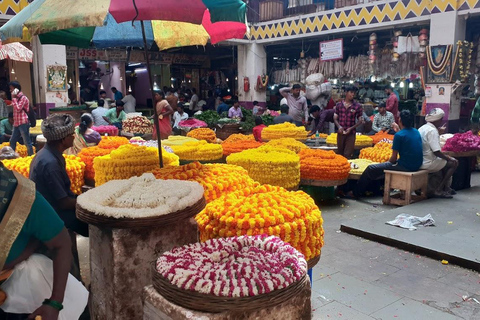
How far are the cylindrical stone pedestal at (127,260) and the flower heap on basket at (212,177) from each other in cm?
76

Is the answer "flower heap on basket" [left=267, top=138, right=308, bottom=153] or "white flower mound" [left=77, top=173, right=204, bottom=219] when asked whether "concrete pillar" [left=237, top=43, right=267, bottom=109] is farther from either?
"white flower mound" [left=77, top=173, right=204, bottom=219]

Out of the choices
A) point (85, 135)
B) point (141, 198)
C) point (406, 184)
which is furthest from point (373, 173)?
point (141, 198)

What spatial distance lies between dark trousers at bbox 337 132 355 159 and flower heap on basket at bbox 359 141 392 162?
Answer: 0.21 meters

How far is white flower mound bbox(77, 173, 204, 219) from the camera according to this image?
228cm

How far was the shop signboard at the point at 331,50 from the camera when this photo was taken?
13781 mm

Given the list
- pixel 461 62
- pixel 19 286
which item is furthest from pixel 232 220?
pixel 461 62

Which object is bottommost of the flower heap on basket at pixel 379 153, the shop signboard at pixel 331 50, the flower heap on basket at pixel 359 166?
the flower heap on basket at pixel 359 166

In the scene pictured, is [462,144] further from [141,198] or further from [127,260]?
[127,260]

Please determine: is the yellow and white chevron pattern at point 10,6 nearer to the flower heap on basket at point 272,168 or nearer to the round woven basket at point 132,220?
the flower heap on basket at point 272,168

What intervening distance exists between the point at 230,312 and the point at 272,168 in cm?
337

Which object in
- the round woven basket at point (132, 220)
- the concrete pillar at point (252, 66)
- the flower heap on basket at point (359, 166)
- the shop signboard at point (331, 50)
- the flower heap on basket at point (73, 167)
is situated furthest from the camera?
the concrete pillar at point (252, 66)

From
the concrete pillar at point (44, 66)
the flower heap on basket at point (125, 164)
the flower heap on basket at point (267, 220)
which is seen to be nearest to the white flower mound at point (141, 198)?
the flower heap on basket at point (267, 220)

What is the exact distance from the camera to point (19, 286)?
1.75 m

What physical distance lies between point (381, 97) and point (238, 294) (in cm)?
1550
